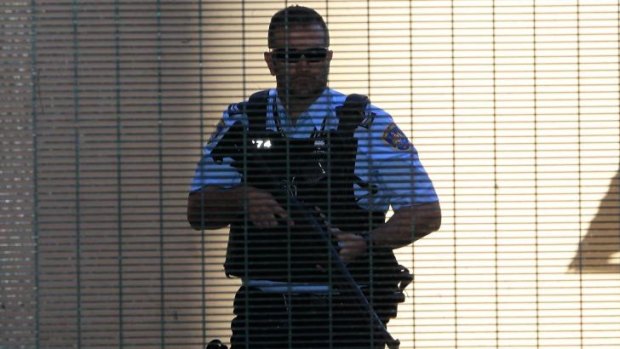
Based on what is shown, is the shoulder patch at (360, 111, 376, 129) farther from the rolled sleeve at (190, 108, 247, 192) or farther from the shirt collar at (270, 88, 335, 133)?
the rolled sleeve at (190, 108, 247, 192)

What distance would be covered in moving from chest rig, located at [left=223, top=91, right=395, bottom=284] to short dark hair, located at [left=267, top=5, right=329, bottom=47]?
0.24 m

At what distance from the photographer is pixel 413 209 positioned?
639cm

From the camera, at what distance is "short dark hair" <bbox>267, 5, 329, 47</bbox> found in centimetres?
639

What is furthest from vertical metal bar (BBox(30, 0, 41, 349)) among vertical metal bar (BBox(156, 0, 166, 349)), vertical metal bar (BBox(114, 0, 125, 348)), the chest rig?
the chest rig

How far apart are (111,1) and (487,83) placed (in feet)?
4.50

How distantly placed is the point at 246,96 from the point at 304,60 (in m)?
0.26

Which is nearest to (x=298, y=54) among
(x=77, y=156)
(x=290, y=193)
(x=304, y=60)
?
(x=304, y=60)

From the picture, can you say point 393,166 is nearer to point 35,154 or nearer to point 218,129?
point 218,129

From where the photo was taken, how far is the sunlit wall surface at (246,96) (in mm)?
6449

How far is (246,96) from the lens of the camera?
6.47 metres

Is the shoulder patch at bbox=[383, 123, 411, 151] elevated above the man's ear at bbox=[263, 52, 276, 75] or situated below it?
below

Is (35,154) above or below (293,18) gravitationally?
below

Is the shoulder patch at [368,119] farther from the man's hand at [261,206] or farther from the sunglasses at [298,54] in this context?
the man's hand at [261,206]

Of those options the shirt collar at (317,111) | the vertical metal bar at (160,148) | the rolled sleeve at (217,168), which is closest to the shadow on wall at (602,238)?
the shirt collar at (317,111)
